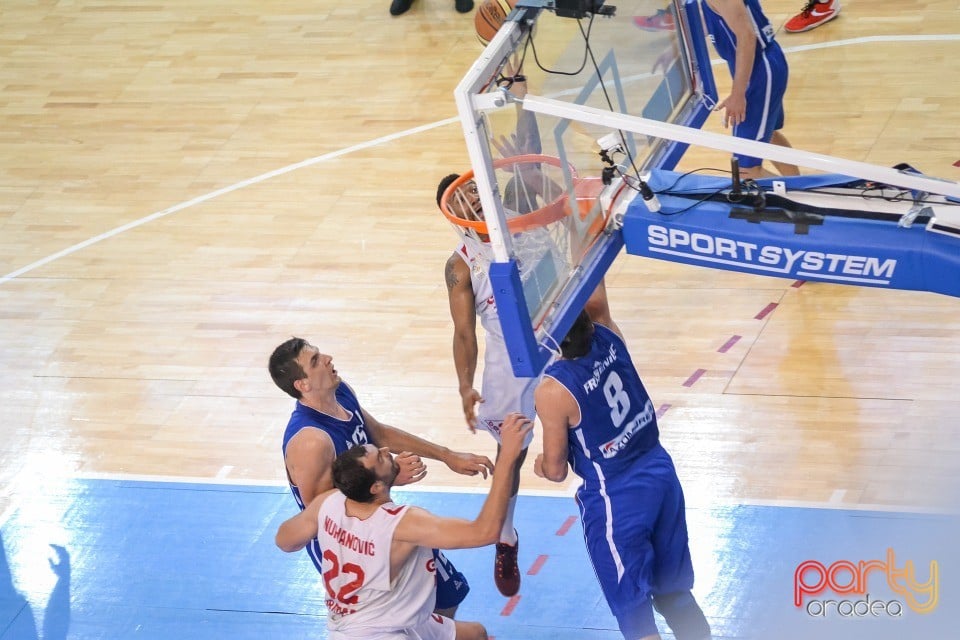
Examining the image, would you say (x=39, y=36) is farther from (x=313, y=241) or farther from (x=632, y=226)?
(x=632, y=226)

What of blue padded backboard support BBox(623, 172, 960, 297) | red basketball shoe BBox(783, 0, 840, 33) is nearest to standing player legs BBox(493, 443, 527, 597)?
blue padded backboard support BBox(623, 172, 960, 297)

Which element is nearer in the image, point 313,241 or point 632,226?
point 632,226

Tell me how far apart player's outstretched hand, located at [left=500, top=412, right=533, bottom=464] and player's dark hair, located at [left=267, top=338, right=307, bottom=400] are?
42.4 inches

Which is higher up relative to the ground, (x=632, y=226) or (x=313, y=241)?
(x=632, y=226)

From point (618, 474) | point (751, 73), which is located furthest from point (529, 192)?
point (751, 73)

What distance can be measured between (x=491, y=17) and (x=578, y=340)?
4413 mm

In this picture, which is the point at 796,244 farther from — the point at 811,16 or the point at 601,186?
the point at 811,16

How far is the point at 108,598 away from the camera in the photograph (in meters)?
6.92

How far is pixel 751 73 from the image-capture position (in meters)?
7.72

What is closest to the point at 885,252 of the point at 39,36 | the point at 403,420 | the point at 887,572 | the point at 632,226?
the point at 632,226

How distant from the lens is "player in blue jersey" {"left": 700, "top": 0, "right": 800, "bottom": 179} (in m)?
7.42

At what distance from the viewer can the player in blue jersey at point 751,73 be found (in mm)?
7422

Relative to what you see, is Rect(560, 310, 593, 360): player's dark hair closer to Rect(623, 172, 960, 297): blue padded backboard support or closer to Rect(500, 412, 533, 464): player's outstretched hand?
Rect(500, 412, 533, 464): player's outstretched hand

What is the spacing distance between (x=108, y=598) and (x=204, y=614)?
0.60m
